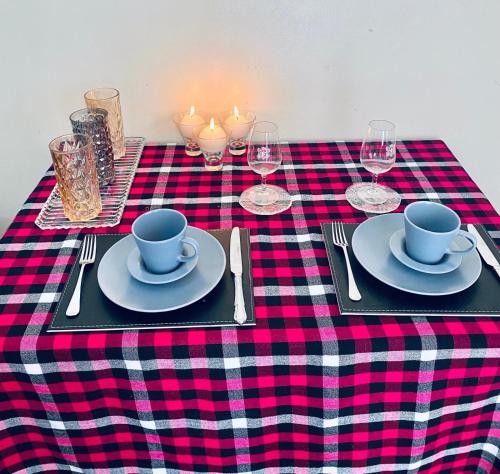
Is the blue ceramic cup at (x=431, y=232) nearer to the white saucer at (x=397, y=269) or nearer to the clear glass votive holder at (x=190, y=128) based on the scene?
the white saucer at (x=397, y=269)

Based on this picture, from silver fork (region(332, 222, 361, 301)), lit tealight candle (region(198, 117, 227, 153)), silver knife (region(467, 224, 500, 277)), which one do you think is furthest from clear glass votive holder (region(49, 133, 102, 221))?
silver knife (region(467, 224, 500, 277))

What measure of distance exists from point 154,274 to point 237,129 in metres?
0.52

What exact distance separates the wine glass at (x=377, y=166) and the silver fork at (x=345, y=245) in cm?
10

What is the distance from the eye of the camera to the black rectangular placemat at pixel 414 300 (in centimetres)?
72

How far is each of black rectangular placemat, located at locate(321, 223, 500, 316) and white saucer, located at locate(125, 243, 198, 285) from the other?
239mm

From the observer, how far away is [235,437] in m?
0.77

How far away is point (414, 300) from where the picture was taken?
2.44 ft

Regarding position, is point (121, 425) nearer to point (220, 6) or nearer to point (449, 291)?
point (449, 291)

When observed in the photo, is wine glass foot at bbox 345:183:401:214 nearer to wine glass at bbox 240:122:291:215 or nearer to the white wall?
wine glass at bbox 240:122:291:215

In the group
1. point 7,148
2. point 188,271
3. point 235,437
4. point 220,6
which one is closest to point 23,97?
point 7,148

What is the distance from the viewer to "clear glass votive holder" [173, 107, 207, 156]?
3.78ft

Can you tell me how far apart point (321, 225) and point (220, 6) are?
0.62 m

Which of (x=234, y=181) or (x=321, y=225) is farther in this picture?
(x=234, y=181)

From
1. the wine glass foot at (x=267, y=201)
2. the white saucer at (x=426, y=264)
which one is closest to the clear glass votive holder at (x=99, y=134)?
the wine glass foot at (x=267, y=201)
